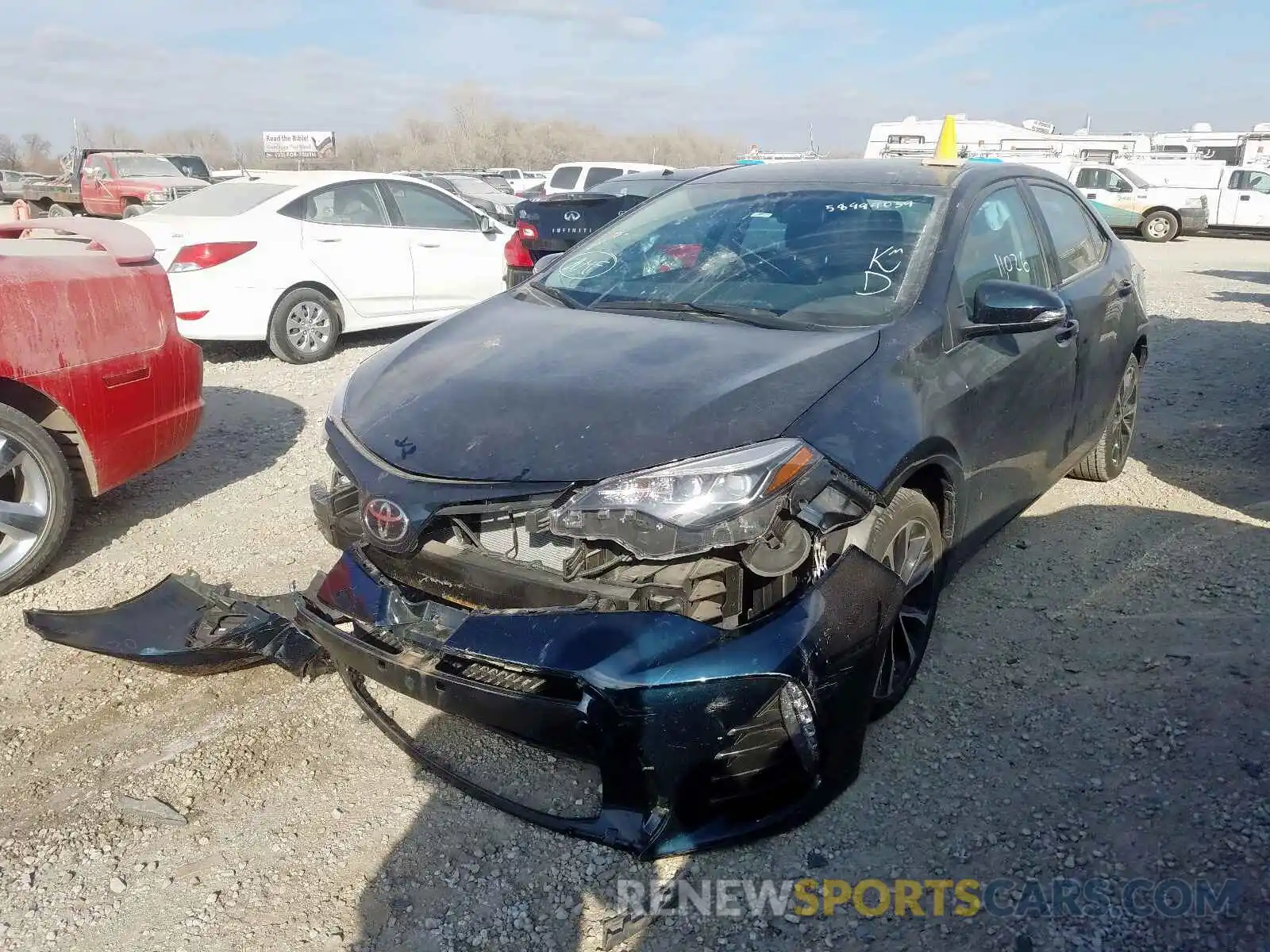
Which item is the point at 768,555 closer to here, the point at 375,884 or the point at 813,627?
the point at 813,627

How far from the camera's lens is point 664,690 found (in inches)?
85.4

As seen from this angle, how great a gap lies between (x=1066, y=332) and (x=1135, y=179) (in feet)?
69.2

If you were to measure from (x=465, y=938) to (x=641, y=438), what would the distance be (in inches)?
49.4

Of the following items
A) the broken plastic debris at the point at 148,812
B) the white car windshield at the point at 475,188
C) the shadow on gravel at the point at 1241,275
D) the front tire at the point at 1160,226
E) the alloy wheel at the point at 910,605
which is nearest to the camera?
the broken plastic debris at the point at 148,812

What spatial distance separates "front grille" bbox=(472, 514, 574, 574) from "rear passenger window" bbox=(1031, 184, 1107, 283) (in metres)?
2.72

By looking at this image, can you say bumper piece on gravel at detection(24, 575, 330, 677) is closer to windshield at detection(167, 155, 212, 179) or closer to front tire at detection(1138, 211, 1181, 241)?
windshield at detection(167, 155, 212, 179)

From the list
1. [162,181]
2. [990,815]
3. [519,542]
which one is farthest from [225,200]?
[162,181]

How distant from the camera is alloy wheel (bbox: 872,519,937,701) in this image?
112 inches

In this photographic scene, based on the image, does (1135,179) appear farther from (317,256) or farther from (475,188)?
(317,256)

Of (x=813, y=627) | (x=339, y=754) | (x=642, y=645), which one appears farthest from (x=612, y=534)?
(x=339, y=754)

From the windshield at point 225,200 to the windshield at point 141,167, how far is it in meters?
16.3

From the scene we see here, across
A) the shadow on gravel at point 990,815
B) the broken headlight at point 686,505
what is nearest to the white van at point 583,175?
the shadow on gravel at point 990,815

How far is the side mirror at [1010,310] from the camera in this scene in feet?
10.1

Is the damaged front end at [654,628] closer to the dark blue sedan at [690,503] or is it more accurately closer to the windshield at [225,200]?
the dark blue sedan at [690,503]
